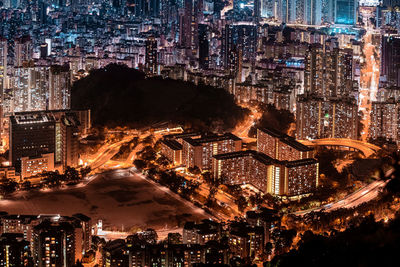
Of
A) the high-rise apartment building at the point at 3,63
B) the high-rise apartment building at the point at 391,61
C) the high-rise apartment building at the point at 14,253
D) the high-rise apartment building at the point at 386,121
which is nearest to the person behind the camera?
the high-rise apartment building at the point at 14,253

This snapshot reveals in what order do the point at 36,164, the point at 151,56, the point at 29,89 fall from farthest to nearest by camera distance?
the point at 151,56 → the point at 29,89 → the point at 36,164

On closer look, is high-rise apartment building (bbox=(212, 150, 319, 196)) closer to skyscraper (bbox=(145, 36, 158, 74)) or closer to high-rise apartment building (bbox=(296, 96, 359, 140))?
high-rise apartment building (bbox=(296, 96, 359, 140))

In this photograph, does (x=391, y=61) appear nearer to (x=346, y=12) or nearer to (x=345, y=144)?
(x=345, y=144)

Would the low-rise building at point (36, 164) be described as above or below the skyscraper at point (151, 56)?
below

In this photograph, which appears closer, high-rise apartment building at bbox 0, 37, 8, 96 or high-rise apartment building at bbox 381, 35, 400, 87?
high-rise apartment building at bbox 0, 37, 8, 96

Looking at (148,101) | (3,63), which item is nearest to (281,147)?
(148,101)

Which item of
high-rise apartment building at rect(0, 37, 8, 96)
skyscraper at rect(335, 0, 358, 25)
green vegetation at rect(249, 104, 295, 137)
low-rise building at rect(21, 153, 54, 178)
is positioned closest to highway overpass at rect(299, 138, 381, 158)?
green vegetation at rect(249, 104, 295, 137)

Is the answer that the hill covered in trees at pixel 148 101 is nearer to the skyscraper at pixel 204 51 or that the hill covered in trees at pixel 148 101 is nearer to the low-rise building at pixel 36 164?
the skyscraper at pixel 204 51

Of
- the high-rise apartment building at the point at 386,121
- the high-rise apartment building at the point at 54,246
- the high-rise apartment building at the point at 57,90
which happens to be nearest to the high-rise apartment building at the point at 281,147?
the high-rise apartment building at the point at 386,121

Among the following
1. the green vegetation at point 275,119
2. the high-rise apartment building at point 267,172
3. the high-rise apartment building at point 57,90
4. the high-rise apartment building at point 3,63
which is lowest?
the high-rise apartment building at point 267,172
